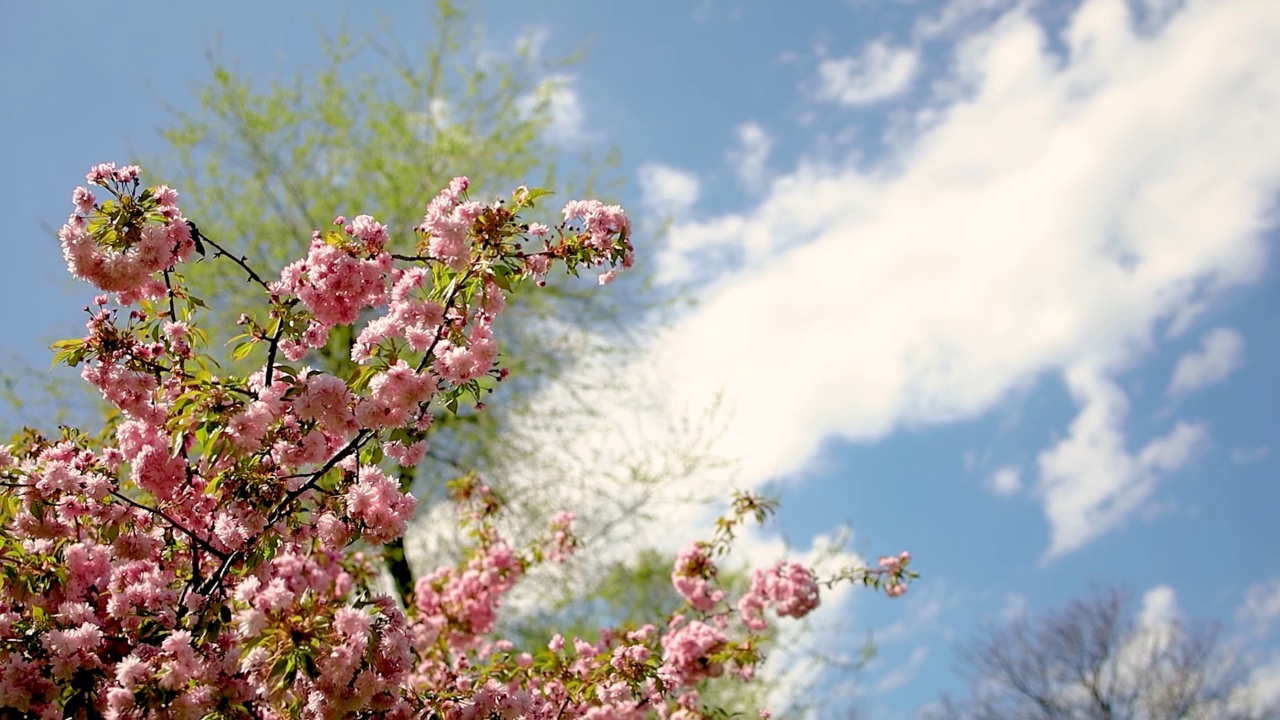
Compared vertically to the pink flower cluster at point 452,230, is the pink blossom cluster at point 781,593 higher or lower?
lower

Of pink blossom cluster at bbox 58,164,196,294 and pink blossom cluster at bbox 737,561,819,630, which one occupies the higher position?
pink blossom cluster at bbox 58,164,196,294

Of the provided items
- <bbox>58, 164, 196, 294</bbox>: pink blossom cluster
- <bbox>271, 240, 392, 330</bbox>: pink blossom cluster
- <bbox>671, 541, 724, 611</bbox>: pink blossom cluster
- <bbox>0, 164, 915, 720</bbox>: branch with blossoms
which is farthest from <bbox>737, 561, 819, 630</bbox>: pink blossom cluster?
<bbox>58, 164, 196, 294</bbox>: pink blossom cluster

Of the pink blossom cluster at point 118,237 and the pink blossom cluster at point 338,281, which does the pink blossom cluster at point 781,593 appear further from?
the pink blossom cluster at point 118,237

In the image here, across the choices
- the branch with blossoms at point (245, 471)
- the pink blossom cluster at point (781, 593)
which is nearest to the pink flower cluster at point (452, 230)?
the branch with blossoms at point (245, 471)

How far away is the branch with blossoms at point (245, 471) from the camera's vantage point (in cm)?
296

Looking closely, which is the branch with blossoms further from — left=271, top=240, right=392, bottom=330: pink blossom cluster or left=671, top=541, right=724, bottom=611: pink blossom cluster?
left=671, top=541, right=724, bottom=611: pink blossom cluster

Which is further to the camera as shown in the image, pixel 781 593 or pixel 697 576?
pixel 697 576

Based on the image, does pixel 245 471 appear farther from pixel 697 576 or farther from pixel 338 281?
pixel 697 576

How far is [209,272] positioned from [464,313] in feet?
24.6

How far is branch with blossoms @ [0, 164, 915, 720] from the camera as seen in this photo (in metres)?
2.96

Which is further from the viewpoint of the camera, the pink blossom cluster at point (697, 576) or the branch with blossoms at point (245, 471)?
the pink blossom cluster at point (697, 576)

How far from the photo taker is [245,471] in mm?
3258

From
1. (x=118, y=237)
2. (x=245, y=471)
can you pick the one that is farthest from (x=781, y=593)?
(x=118, y=237)

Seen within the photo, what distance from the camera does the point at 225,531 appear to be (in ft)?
11.0
